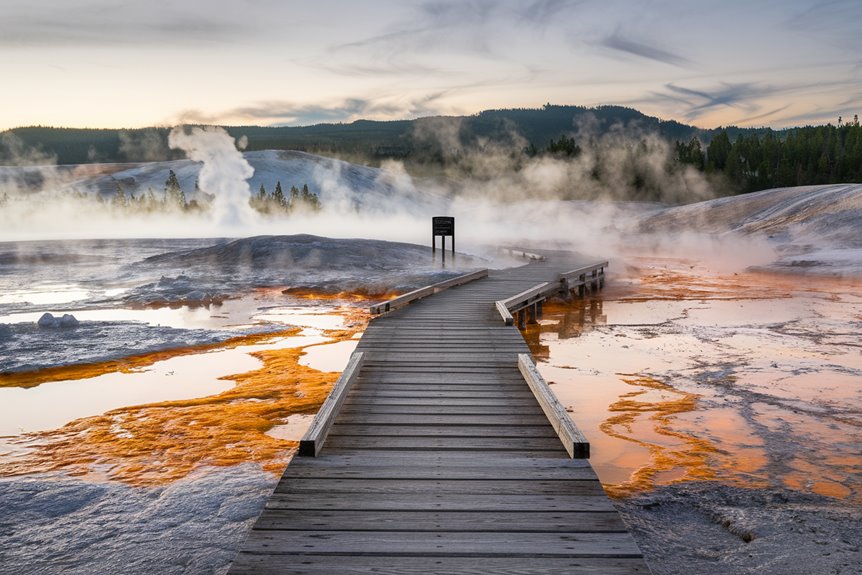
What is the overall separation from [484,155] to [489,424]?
11686cm

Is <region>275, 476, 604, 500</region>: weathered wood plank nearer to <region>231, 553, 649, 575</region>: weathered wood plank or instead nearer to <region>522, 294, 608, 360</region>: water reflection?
<region>231, 553, 649, 575</region>: weathered wood plank

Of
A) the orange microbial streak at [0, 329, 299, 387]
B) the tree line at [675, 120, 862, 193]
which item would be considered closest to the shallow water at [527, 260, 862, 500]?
the orange microbial streak at [0, 329, 299, 387]

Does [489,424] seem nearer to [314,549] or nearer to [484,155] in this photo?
[314,549]

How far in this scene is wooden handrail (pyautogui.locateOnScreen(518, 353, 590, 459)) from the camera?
5.07 metres

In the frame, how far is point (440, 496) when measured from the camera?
4.46 m

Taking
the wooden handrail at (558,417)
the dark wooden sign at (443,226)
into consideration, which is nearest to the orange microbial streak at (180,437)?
the wooden handrail at (558,417)

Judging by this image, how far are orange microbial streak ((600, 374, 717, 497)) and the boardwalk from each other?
1274 mm

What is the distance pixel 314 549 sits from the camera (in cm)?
376

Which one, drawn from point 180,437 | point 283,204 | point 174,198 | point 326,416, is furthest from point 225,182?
point 326,416

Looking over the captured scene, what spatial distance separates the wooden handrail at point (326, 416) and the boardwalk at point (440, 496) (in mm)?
79

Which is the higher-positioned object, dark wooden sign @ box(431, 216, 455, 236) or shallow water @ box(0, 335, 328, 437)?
dark wooden sign @ box(431, 216, 455, 236)

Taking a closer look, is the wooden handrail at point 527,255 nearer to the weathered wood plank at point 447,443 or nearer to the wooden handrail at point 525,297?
the wooden handrail at point 525,297

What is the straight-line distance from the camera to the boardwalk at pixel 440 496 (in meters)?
3.67

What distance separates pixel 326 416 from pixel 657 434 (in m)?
4.06
